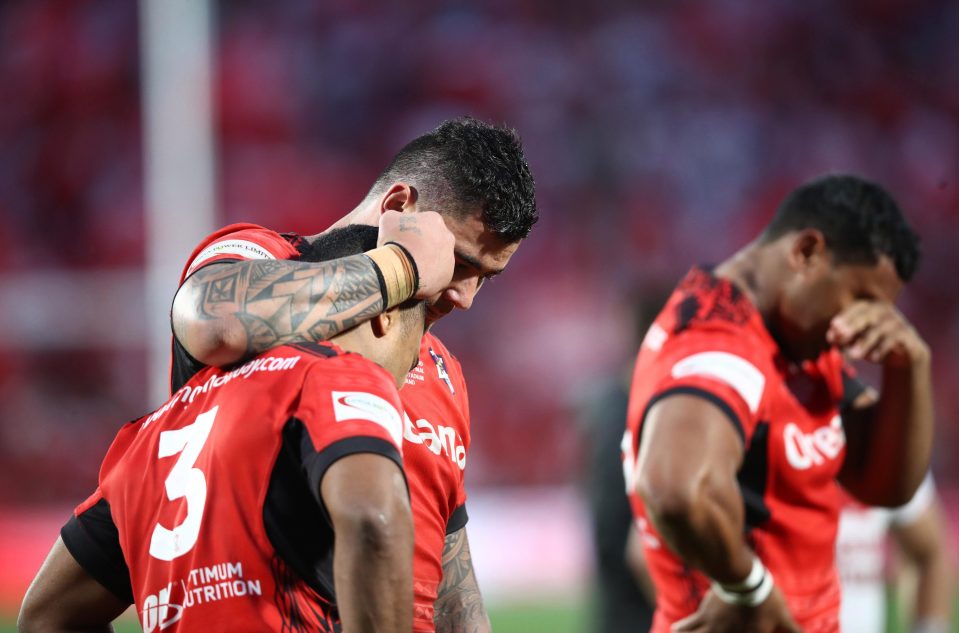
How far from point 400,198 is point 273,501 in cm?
81

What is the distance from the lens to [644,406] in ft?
9.68

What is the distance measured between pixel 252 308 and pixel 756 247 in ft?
5.67

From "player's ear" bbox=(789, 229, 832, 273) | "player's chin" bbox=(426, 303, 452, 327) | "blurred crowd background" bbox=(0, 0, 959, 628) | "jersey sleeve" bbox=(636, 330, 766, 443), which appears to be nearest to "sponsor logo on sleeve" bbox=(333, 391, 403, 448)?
"player's chin" bbox=(426, 303, 452, 327)

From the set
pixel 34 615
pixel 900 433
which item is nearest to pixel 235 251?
pixel 34 615

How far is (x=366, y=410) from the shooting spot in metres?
1.68

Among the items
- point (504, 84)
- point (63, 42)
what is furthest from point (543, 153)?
point (63, 42)

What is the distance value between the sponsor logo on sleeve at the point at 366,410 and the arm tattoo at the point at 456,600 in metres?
0.90

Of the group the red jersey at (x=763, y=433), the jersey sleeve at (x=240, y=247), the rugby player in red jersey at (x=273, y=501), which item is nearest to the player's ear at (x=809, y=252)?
the red jersey at (x=763, y=433)

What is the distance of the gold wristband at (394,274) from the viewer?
2047 mm

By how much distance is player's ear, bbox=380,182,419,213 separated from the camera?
2330mm

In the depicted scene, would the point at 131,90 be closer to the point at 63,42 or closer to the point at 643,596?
the point at 63,42

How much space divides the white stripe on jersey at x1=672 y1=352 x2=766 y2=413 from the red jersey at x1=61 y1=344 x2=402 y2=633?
1.25 meters

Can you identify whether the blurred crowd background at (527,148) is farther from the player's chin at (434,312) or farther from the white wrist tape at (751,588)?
the player's chin at (434,312)

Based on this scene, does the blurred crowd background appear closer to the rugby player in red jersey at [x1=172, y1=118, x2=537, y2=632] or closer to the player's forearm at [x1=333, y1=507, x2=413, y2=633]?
the rugby player in red jersey at [x1=172, y1=118, x2=537, y2=632]
